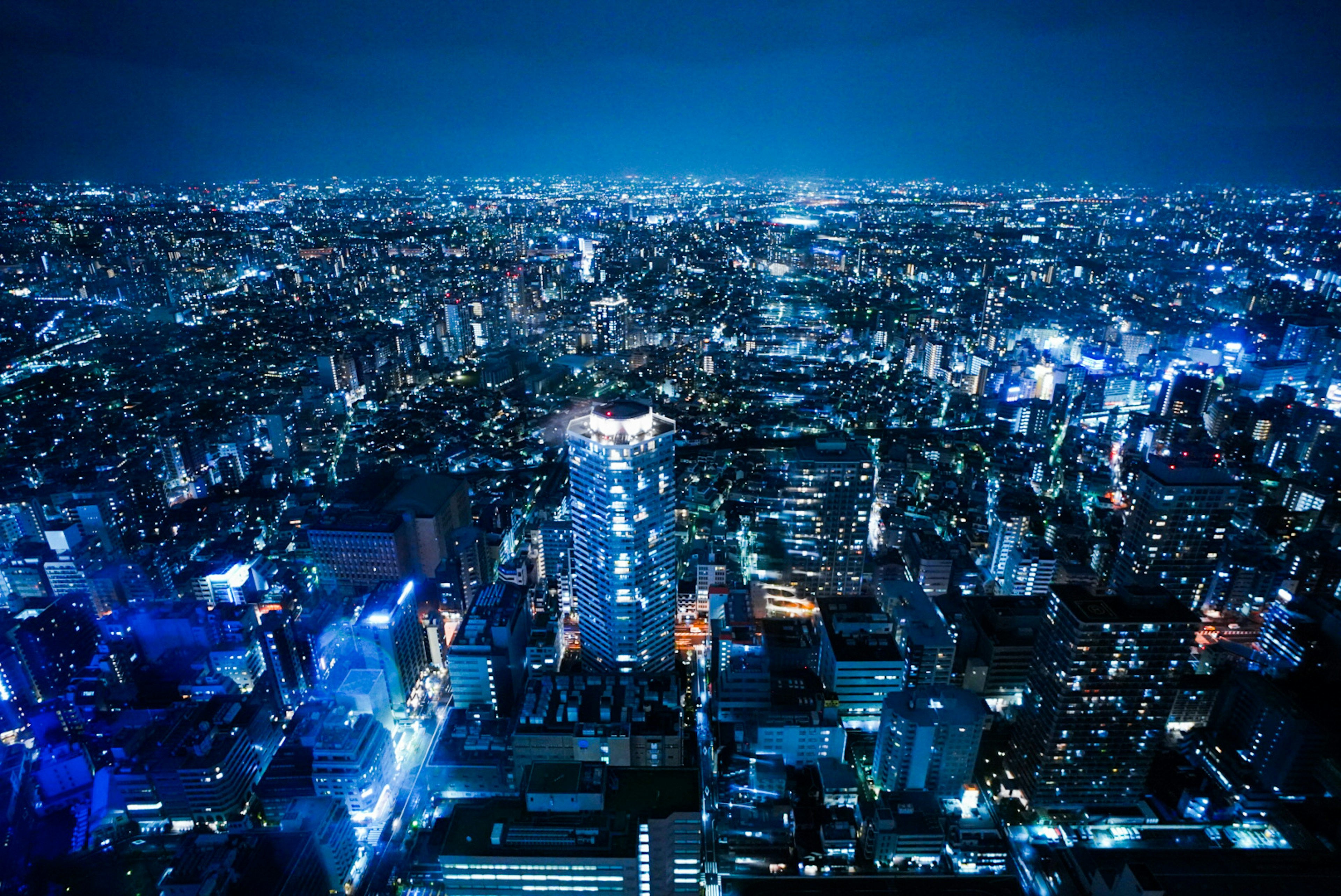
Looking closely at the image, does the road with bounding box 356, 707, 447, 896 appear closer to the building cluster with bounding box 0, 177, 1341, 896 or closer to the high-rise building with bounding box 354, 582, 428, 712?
the building cluster with bounding box 0, 177, 1341, 896

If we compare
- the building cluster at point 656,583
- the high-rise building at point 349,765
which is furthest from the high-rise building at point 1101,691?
the high-rise building at point 349,765

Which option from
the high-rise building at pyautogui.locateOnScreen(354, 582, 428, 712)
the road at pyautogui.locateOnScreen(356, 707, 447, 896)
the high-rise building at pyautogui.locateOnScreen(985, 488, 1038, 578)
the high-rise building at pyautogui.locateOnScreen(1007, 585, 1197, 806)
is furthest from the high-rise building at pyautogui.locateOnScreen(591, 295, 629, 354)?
the high-rise building at pyautogui.locateOnScreen(1007, 585, 1197, 806)

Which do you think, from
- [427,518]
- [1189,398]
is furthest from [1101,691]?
[1189,398]

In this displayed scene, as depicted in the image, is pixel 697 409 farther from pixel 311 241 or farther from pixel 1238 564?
pixel 311 241

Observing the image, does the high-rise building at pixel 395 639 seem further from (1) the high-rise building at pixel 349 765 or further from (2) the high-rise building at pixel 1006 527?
(2) the high-rise building at pixel 1006 527

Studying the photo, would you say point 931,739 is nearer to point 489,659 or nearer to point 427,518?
point 489,659

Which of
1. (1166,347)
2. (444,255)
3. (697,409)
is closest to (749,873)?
(697,409)
